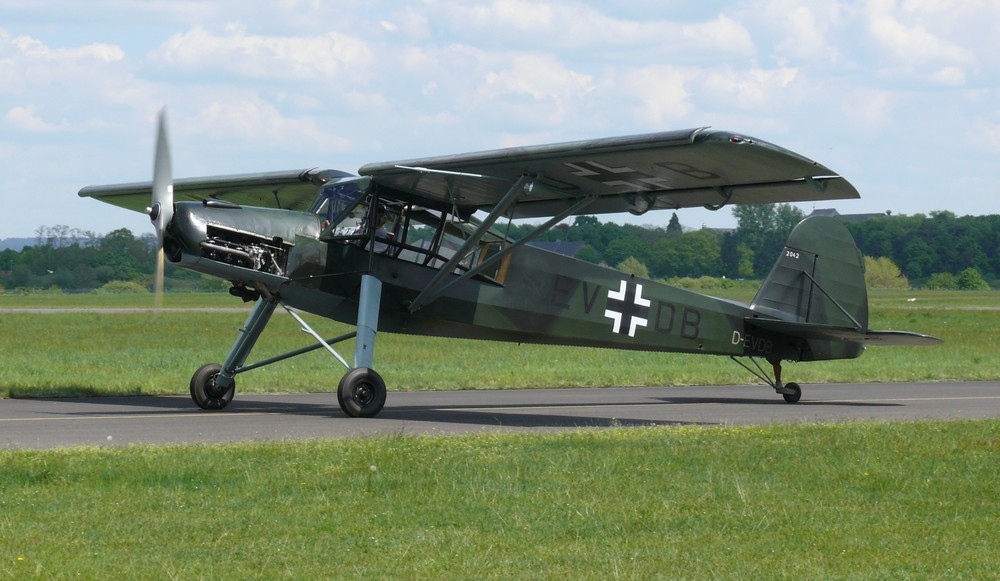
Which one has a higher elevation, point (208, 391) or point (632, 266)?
point (632, 266)

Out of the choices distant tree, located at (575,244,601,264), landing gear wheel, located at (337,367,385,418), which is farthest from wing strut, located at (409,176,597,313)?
distant tree, located at (575,244,601,264)

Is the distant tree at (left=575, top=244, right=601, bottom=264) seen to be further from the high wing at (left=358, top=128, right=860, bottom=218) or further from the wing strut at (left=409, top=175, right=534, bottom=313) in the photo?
the wing strut at (left=409, top=175, right=534, bottom=313)

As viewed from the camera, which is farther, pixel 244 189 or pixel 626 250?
pixel 626 250

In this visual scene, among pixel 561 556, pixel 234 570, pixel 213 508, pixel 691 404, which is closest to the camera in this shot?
pixel 234 570

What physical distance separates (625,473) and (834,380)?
14.1 m

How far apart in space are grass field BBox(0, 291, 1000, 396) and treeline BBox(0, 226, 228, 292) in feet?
149

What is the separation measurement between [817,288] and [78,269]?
93776mm

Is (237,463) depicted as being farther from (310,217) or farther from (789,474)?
(310,217)

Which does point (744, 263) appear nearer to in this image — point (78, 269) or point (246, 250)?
point (78, 269)

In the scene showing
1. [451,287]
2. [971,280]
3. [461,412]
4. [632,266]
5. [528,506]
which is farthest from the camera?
[971,280]

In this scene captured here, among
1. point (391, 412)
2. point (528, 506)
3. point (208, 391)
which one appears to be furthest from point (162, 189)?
point (528, 506)

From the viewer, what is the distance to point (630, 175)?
1358 cm

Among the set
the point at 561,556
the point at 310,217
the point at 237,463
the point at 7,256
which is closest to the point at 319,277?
the point at 310,217

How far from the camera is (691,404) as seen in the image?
1694 cm
